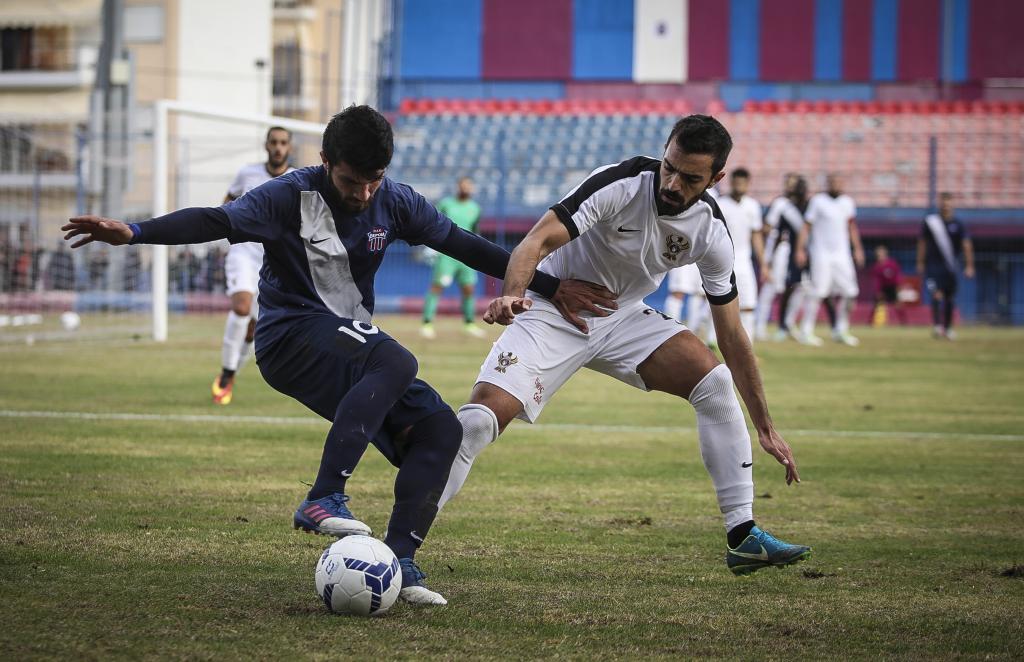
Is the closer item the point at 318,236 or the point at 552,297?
the point at 318,236

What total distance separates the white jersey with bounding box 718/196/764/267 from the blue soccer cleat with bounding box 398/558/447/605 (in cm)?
1306

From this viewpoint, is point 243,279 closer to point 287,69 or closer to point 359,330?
point 359,330

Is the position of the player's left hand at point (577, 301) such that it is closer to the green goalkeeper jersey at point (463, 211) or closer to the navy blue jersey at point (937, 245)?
the green goalkeeper jersey at point (463, 211)

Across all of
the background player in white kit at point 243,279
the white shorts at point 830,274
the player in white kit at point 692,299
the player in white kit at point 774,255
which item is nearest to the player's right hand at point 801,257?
the player in white kit at point 774,255

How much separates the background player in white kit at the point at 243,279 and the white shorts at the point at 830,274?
38.8 ft

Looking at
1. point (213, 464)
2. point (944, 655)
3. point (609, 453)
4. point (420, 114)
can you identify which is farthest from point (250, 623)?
point (420, 114)

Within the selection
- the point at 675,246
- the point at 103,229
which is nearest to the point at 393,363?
the point at 103,229

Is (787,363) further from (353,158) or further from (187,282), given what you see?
(353,158)

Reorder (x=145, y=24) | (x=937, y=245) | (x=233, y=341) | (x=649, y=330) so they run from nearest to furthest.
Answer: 1. (x=649, y=330)
2. (x=233, y=341)
3. (x=937, y=245)
4. (x=145, y=24)

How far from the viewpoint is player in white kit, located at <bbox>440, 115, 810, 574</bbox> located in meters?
5.11

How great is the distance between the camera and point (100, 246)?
23.0 meters

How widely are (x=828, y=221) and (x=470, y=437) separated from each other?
17407 millimetres

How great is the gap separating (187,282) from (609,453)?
14.9m

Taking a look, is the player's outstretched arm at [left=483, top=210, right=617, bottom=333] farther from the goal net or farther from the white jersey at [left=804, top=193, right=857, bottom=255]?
the white jersey at [left=804, top=193, right=857, bottom=255]
